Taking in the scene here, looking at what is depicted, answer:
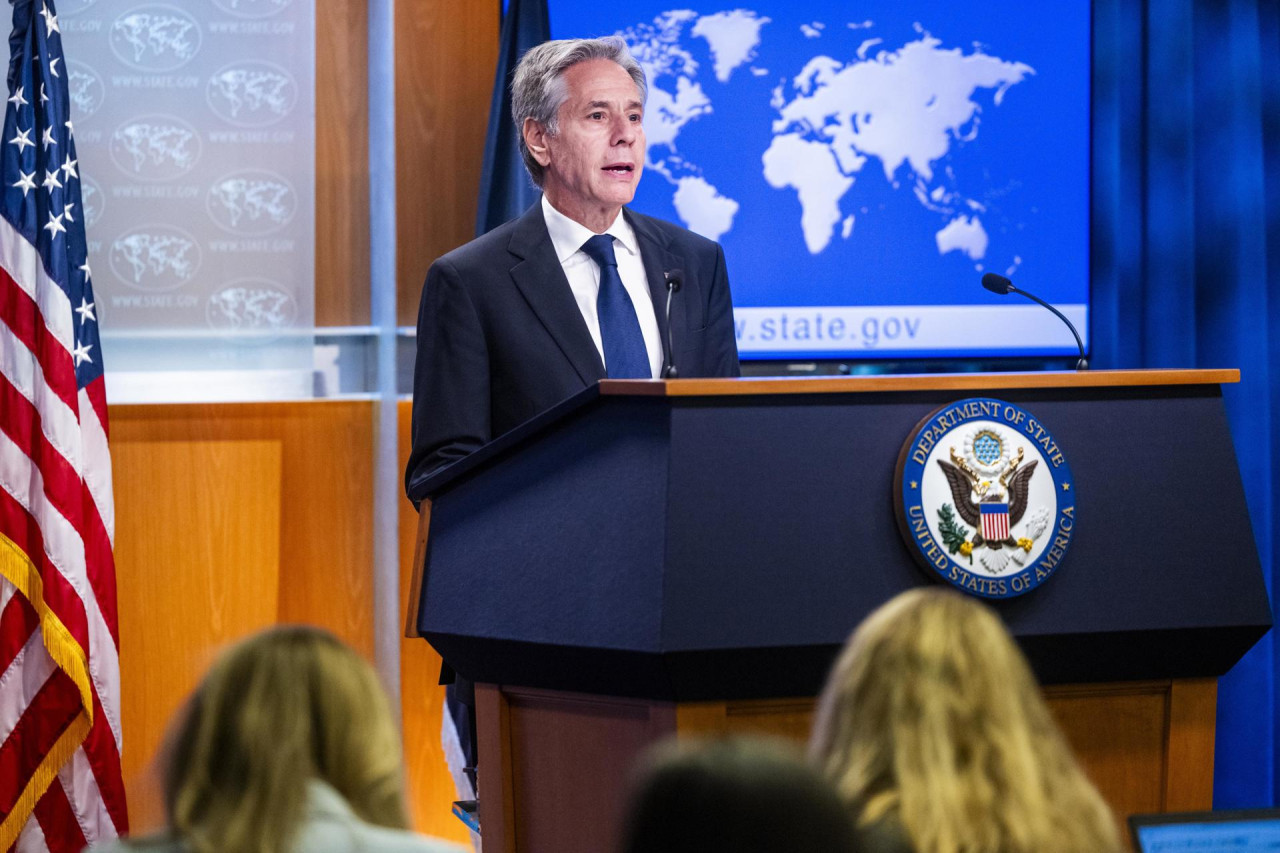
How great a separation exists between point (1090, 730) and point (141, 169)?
3.43 meters

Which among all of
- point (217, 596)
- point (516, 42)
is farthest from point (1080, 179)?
point (217, 596)

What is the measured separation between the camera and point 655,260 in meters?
3.06

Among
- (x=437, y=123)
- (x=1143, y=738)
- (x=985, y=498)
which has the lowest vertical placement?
(x=1143, y=738)

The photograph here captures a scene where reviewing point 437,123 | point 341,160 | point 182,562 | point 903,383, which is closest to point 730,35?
point 437,123

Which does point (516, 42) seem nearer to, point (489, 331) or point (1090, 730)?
point (489, 331)

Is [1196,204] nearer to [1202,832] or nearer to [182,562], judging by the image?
[1202,832]

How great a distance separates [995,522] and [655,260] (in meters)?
1.13

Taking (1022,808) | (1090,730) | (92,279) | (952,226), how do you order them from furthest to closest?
(952,226) < (92,279) < (1090,730) < (1022,808)

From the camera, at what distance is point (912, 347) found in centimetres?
482

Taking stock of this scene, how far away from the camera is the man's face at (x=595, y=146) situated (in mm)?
3039

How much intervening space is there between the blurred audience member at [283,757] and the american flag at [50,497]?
294 cm

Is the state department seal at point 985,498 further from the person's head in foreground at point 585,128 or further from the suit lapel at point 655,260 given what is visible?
the person's head in foreground at point 585,128

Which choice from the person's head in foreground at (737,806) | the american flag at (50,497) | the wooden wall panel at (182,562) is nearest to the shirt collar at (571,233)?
the american flag at (50,497)

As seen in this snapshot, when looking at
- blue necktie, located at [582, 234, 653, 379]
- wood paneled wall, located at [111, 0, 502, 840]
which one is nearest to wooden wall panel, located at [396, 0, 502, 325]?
wood paneled wall, located at [111, 0, 502, 840]
